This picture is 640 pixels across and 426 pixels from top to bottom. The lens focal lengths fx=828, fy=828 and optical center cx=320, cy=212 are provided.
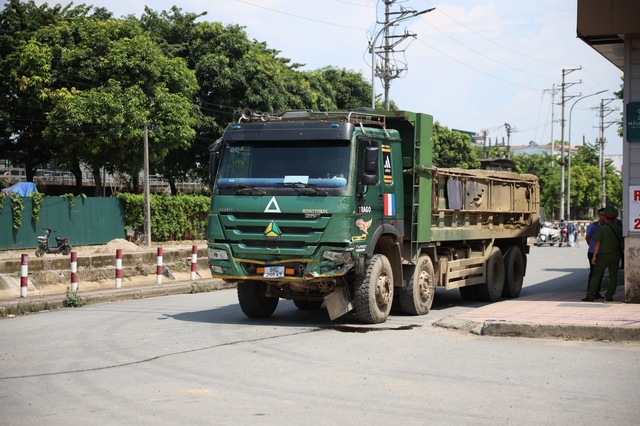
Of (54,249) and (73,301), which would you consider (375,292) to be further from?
(54,249)

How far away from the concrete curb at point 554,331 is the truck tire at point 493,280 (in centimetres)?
508

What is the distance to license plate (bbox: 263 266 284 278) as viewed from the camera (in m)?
12.1

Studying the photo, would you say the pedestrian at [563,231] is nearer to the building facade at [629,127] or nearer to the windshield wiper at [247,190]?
the building facade at [629,127]

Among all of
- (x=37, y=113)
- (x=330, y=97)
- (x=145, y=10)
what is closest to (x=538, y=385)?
(x=37, y=113)

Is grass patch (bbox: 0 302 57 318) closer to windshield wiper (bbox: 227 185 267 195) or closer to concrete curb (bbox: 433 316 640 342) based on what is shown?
windshield wiper (bbox: 227 185 267 195)

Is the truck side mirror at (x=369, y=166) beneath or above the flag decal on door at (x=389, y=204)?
above

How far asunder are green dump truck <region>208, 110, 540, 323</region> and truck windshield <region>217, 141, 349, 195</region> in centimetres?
2

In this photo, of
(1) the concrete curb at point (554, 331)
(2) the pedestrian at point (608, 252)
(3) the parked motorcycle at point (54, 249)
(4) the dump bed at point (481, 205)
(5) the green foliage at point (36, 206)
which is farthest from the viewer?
(5) the green foliage at point (36, 206)

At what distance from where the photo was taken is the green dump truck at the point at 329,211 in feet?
39.4

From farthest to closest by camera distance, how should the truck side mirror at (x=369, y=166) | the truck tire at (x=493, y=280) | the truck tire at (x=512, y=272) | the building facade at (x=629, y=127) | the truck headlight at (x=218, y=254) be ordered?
1. the truck tire at (x=512, y=272)
2. the truck tire at (x=493, y=280)
3. the building facade at (x=629, y=127)
4. the truck headlight at (x=218, y=254)
5. the truck side mirror at (x=369, y=166)

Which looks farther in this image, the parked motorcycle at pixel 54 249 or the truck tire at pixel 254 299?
the parked motorcycle at pixel 54 249

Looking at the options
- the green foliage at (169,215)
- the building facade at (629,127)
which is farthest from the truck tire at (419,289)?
the green foliage at (169,215)

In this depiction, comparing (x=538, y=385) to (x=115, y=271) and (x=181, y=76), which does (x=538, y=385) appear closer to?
(x=115, y=271)

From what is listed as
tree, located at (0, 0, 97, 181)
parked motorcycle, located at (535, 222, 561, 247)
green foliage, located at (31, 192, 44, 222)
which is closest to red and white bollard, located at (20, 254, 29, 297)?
green foliage, located at (31, 192, 44, 222)
